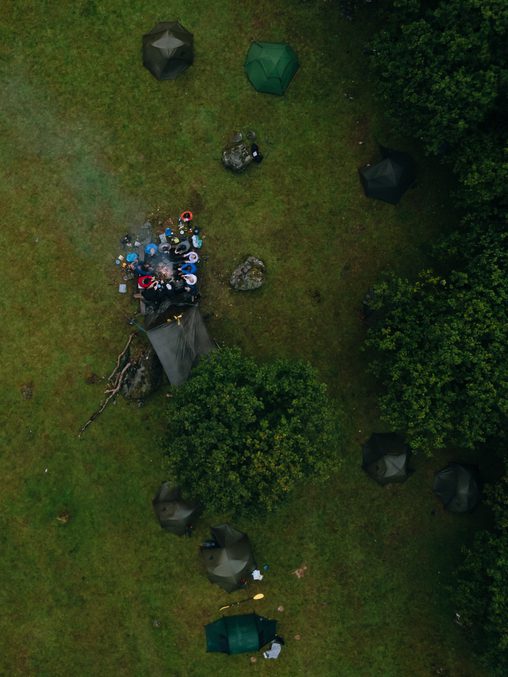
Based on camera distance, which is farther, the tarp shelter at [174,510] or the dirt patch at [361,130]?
the dirt patch at [361,130]

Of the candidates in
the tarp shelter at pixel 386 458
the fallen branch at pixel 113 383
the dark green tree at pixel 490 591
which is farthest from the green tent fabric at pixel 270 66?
the dark green tree at pixel 490 591

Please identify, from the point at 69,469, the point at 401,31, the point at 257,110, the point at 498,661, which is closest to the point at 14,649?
the point at 69,469

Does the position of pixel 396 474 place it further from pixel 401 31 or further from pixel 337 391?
pixel 401 31

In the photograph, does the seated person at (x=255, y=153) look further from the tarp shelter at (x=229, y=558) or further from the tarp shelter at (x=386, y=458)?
the tarp shelter at (x=229, y=558)

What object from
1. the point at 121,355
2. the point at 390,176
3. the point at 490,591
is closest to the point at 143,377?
the point at 121,355

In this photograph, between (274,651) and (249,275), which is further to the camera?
(274,651)

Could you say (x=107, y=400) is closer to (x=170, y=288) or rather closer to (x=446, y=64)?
(x=170, y=288)

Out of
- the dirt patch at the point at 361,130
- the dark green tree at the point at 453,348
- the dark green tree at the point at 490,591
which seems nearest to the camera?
the dark green tree at the point at 453,348
